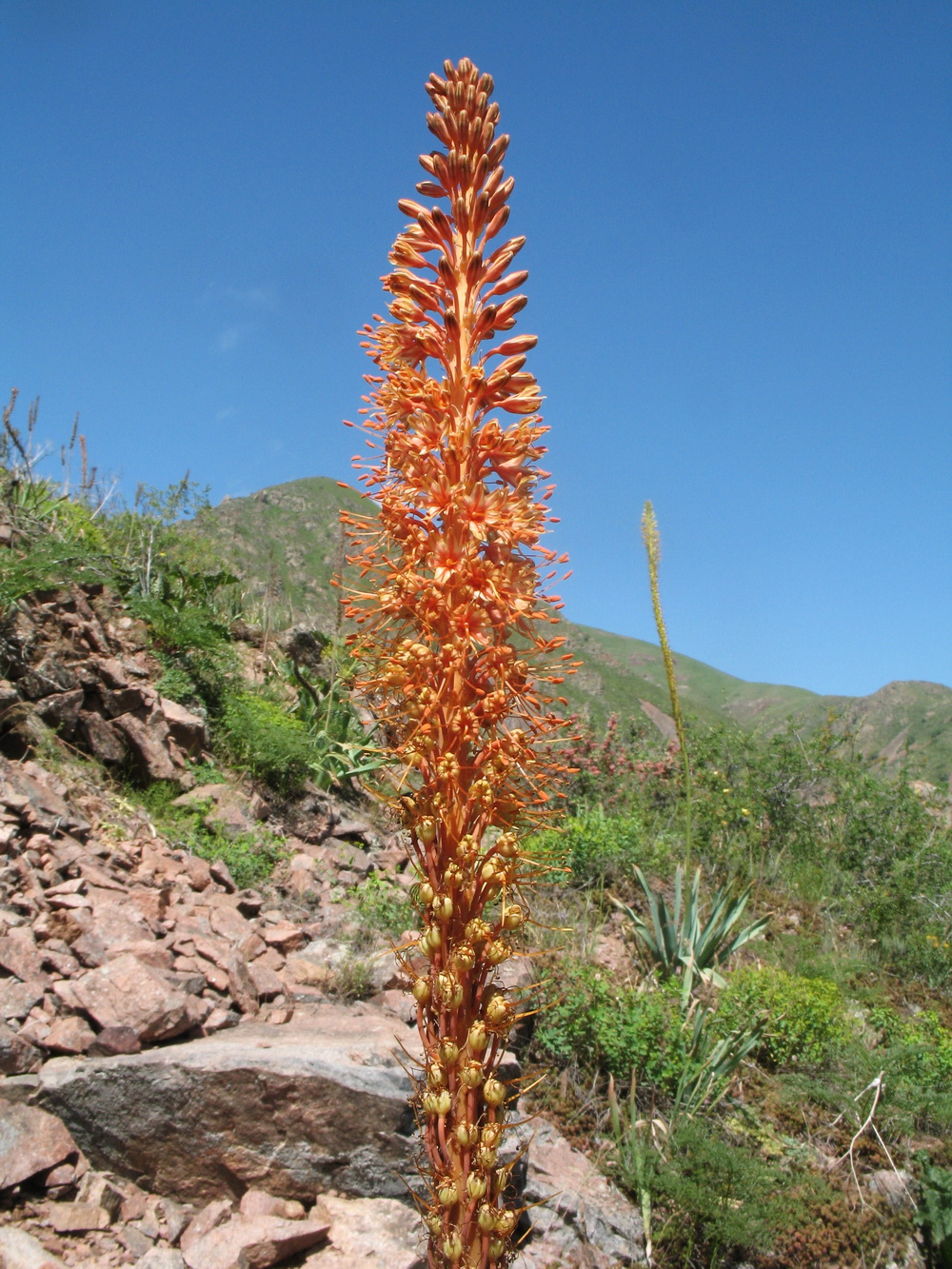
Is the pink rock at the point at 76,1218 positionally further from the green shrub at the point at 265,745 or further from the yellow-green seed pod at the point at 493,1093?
the green shrub at the point at 265,745

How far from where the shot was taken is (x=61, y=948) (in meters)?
5.14

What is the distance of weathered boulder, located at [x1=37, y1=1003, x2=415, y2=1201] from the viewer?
172 inches

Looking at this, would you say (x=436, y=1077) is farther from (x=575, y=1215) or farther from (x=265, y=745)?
(x=265, y=745)

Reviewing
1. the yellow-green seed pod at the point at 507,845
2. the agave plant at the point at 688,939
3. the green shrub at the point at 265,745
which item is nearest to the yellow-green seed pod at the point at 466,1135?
the yellow-green seed pod at the point at 507,845

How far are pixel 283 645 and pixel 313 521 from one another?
34.5 metres

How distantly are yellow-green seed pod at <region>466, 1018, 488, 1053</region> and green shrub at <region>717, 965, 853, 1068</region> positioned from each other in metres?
4.94

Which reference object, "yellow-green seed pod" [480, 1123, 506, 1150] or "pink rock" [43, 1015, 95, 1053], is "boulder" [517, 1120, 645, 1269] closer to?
"pink rock" [43, 1015, 95, 1053]

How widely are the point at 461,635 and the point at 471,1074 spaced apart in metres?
1.17

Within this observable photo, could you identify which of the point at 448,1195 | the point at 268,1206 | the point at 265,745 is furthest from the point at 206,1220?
the point at 265,745

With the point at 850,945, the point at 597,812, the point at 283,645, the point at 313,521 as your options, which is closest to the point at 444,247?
the point at 597,812

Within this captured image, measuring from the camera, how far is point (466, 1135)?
2076 mm

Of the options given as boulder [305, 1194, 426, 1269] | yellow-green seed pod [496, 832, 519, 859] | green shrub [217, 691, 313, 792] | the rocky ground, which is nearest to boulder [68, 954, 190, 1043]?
the rocky ground

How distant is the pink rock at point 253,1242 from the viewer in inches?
155

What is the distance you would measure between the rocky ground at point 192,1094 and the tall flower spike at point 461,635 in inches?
71.7
